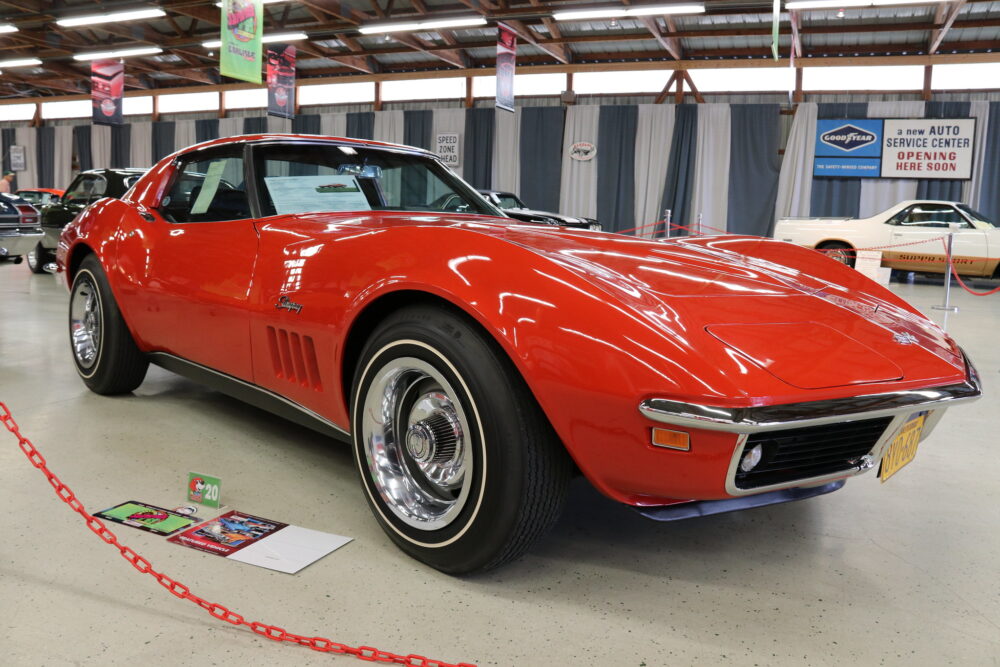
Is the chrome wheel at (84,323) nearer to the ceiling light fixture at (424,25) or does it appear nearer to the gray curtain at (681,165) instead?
the ceiling light fixture at (424,25)

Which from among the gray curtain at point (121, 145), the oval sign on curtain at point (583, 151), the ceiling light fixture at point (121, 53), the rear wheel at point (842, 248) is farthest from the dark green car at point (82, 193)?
the gray curtain at point (121, 145)

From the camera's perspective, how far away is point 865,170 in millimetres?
15656

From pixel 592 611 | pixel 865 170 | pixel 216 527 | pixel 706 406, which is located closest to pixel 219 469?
pixel 216 527

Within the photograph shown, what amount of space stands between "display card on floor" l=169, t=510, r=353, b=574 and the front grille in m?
1.13

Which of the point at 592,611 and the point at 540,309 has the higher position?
the point at 540,309

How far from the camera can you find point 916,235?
11.7m

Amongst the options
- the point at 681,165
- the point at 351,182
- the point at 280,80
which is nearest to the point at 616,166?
the point at 681,165

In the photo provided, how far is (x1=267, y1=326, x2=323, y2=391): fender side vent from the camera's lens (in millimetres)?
2277

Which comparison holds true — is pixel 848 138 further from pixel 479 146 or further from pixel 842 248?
pixel 479 146

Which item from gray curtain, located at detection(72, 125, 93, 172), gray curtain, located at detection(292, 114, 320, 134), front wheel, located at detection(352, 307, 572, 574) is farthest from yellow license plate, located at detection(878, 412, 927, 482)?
gray curtain, located at detection(72, 125, 93, 172)

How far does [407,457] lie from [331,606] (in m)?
0.45

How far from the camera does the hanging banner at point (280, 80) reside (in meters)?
14.9

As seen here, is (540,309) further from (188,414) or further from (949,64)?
(949,64)

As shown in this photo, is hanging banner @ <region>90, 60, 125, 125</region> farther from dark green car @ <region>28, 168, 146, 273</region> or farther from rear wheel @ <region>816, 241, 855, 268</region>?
rear wheel @ <region>816, 241, 855, 268</region>
